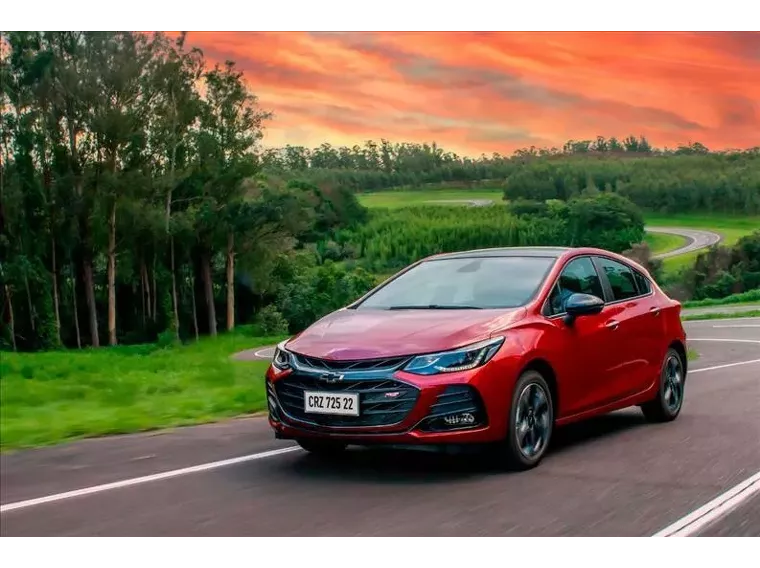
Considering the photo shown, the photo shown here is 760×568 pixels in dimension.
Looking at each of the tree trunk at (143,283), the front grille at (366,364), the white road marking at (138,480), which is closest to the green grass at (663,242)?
the tree trunk at (143,283)

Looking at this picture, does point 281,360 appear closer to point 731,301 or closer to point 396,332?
point 396,332

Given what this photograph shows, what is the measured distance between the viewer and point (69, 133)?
202 feet

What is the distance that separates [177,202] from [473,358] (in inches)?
2496

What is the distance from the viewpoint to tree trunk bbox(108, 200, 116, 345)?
2518 inches

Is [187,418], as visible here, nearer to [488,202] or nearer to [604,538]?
[604,538]

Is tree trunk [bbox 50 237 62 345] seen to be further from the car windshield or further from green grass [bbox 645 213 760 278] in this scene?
the car windshield

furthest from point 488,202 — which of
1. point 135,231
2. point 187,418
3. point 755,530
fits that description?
point 755,530

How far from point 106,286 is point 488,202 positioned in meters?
28.5

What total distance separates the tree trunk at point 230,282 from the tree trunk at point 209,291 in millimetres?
1134

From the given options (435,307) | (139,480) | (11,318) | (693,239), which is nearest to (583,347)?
(435,307)

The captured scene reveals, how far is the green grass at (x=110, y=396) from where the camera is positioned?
948 cm

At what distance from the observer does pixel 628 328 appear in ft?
30.2

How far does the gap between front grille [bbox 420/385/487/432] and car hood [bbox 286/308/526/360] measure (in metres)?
0.31
